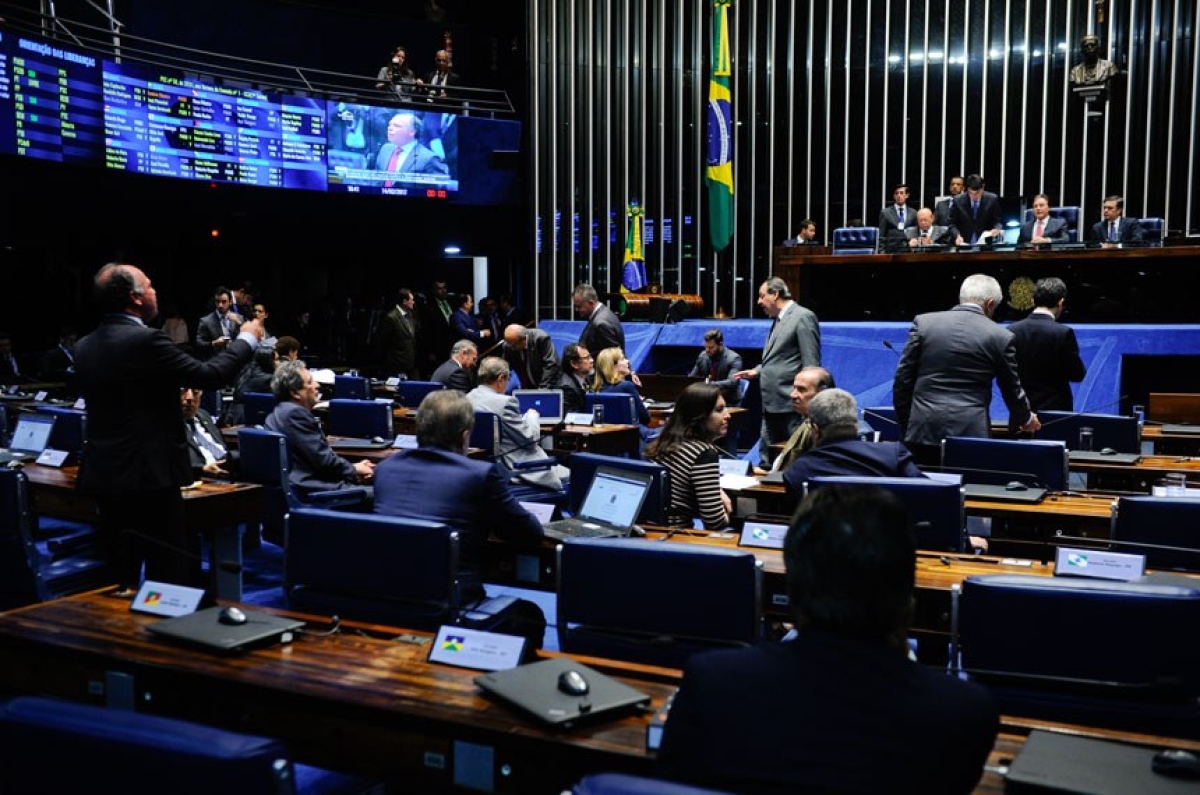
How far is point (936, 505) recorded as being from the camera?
3.43 meters

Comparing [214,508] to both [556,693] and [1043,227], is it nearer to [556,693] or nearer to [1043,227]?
[556,693]

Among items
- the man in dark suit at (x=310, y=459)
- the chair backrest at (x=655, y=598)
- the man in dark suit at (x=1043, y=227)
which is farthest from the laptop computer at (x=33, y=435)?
the man in dark suit at (x=1043, y=227)

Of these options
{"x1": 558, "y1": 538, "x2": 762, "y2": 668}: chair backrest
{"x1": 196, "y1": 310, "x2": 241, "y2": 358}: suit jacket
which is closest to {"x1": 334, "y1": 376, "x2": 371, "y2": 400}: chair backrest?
{"x1": 196, "y1": 310, "x2": 241, "y2": 358}: suit jacket

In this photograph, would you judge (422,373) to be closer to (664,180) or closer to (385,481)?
(664,180)

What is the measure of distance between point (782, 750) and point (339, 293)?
15.5 metres

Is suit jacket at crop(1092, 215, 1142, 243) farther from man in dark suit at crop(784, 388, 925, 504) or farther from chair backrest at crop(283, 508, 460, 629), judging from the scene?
chair backrest at crop(283, 508, 460, 629)

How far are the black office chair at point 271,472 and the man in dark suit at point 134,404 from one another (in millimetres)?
1200

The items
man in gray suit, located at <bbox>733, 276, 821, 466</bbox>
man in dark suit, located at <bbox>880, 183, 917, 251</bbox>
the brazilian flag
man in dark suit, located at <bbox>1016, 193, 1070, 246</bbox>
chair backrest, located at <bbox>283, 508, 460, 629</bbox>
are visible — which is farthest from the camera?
the brazilian flag

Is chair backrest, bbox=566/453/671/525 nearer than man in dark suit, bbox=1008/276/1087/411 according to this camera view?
Yes

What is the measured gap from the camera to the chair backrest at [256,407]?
727 cm

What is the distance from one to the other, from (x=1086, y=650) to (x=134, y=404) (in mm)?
3013

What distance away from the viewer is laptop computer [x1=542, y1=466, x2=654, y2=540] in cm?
349

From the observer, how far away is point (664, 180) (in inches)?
597

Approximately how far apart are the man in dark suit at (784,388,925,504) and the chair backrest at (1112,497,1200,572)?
2.63 ft
